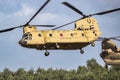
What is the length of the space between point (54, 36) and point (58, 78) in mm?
114999

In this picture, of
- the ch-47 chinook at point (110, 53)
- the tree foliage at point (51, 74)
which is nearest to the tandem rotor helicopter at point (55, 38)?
the ch-47 chinook at point (110, 53)

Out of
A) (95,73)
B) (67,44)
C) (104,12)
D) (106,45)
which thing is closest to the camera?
(104,12)

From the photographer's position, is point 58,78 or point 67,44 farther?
A: point 58,78

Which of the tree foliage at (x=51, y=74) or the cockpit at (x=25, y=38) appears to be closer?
the cockpit at (x=25, y=38)

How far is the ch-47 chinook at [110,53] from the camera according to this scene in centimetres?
9369

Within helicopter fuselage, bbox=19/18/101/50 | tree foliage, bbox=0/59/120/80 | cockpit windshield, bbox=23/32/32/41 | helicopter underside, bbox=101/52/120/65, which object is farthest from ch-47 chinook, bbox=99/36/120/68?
tree foliage, bbox=0/59/120/80

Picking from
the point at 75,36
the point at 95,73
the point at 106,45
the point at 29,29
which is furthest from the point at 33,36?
the point at 95,73

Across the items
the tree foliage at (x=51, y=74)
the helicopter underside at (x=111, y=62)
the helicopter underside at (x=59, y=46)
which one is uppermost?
the tree foliage at (x=51, y=74)

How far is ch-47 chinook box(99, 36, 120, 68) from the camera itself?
93.7m

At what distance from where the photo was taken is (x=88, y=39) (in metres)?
71.5

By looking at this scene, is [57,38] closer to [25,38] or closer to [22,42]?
[25,38]

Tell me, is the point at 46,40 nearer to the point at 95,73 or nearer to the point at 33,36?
the point at 33,36

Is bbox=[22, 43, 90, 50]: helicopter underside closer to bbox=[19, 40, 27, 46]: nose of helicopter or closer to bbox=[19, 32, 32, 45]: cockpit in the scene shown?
bbox=[19, 40, 27, 46]: nose of helicopter

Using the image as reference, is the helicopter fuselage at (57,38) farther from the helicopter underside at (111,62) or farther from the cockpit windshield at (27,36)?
the helicopter underside at (111,62)
